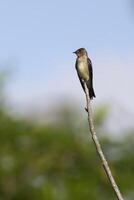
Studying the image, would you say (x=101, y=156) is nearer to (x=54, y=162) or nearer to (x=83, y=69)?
(x=83, y=69)

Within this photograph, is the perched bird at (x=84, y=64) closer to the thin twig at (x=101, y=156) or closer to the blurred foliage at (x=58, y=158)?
the thin twig at (x=101, y=156)

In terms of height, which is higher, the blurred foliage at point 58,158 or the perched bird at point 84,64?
the blurred foliage at point 58,158

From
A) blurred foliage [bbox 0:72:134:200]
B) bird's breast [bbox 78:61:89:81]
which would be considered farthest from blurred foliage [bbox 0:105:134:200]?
bird's breast [bbox 78:61:89:81]

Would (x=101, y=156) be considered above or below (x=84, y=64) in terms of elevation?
below

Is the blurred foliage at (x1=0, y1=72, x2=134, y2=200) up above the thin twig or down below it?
above

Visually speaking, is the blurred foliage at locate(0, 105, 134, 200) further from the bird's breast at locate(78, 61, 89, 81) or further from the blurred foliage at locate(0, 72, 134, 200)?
the bird's breast at locate(78, 61, 89, 81)

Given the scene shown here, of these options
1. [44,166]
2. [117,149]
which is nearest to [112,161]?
[117,149]

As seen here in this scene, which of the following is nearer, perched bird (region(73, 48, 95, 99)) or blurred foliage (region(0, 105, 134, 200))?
perched bird (region(73, 48, 95, 99))

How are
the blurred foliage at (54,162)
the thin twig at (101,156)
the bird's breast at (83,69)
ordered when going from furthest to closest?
the blurred foliage at (54,162) < the bird's breast at (83,69) < the thin twig at (101,156)

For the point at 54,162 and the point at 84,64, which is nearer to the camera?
the point at 84,64

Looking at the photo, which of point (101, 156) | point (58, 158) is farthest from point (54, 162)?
point (101, 156)

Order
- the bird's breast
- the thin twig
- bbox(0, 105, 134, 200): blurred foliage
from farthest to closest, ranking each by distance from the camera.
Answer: bbox(0, 105, 134, 200): blurred foliage
the bird's breast
the thin twig

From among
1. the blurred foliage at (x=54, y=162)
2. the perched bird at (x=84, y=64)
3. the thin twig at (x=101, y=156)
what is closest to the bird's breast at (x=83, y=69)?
the perched bird at (x=84, y=64)

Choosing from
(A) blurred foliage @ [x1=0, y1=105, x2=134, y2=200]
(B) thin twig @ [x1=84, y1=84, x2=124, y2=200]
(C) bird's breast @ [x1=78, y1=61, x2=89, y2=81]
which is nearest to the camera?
(B) thin twig @ [x1=84, y1=84, x2=124, y2=200]
